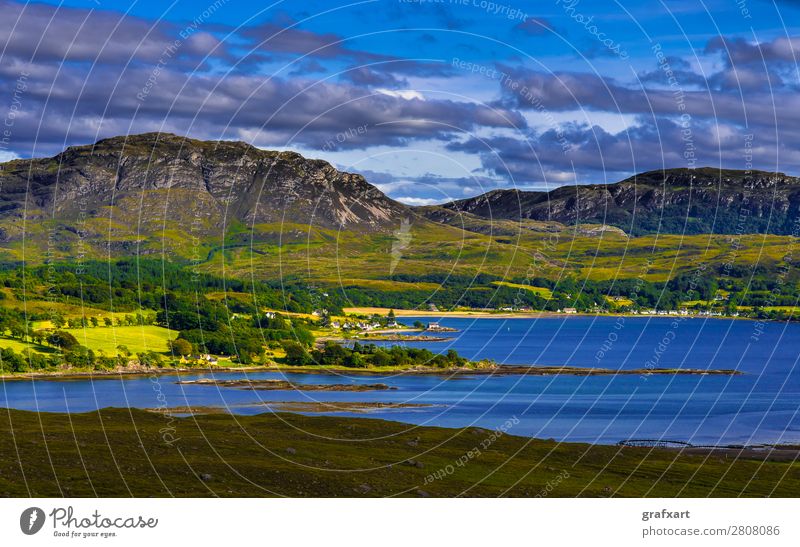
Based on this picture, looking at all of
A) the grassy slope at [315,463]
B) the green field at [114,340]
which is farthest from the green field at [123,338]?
the grassy slope at [315,463]

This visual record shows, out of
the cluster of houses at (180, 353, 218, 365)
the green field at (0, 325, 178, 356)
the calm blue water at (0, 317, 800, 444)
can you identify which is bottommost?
the calm blue water at (0, 317, 800, 444)

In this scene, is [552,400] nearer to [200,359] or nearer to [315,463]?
[200,359]

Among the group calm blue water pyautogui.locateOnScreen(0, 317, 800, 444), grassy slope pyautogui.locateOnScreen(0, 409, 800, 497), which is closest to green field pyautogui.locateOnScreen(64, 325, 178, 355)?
calm blue water pyautogui.locateOnScreen(0, 317, 800, 444)

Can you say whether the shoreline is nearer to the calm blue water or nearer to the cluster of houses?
the calm blue water

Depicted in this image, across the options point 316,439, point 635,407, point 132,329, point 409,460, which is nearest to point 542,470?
point 409,460

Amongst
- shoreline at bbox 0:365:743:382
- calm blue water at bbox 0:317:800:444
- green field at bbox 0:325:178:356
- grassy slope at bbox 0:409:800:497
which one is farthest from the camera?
green field at bbox 0:325:178:356

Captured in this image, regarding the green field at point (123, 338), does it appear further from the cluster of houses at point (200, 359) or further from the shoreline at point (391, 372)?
the shoreline at point (391, 372)

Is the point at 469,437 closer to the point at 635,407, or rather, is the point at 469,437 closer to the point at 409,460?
the point at 409,460

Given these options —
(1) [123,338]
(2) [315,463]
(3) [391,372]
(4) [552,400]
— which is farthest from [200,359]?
(2) [315,463]
